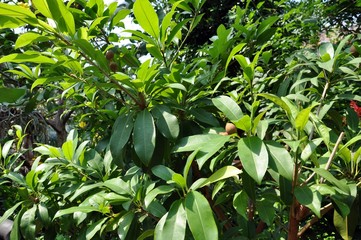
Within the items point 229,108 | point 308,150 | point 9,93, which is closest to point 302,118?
point 308,150

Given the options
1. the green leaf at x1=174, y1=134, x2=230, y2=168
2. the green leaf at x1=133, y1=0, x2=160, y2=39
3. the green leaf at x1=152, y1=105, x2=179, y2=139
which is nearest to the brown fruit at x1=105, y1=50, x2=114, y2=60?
the green leaf at x1=133, y1=0, x2=160, y2=39

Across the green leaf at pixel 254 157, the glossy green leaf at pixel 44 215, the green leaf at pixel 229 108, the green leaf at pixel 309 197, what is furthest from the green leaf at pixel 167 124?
the glossy green leaf at pixel 44 215

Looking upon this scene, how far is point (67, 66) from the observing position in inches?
40.0

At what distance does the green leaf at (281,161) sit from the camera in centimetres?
77

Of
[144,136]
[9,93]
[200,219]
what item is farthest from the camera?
[144,136]

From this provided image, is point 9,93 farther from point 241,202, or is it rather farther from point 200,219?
point 241,202

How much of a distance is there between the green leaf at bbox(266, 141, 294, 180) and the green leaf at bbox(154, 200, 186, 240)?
22 centimetres

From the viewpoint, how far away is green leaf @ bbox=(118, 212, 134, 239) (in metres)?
0.91

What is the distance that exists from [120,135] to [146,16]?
0.33m

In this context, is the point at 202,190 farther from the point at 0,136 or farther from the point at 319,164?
the point at 0,136

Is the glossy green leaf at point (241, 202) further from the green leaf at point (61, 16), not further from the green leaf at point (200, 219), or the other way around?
the green leaf at point (61, 16)

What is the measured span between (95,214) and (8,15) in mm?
624

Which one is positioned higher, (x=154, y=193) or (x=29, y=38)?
(x=29, y=38)

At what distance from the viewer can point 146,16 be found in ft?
3.32
